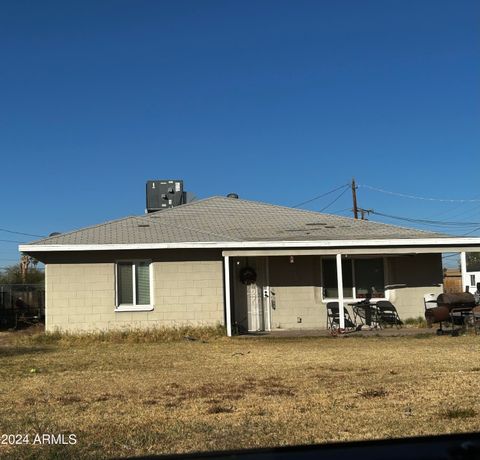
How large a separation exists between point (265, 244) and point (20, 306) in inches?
496

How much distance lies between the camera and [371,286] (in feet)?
56.1

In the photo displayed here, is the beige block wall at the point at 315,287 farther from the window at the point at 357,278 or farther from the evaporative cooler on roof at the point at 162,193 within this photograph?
the evaporative cooler on roof at the point at 162,193

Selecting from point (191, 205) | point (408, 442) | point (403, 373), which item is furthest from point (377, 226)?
point (408, 442)

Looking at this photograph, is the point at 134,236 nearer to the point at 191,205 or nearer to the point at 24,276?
the point at 191,205

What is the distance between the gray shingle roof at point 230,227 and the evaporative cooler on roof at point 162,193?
13.9 ft

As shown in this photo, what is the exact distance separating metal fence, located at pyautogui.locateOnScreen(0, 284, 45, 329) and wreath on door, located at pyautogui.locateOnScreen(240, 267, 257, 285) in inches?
334

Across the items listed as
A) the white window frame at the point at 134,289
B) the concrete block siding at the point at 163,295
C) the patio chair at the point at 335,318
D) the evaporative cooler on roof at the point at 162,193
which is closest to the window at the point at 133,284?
the white window frame at the point at 134,289

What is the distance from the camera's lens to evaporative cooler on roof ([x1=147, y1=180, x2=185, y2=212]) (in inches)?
994

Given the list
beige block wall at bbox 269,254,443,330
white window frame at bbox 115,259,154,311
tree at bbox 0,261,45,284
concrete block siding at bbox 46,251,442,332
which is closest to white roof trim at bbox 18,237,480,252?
concrete block siding at bbox 46,251,442,332

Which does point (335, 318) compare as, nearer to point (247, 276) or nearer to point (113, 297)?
point (247, 276)

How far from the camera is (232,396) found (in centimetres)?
729

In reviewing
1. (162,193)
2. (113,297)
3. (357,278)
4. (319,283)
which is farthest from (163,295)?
(162,193)

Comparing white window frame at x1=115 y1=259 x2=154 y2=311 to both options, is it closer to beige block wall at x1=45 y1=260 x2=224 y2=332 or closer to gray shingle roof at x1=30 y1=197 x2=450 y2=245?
beige block wall at x1=45 y1=260 x2=224 y2=332

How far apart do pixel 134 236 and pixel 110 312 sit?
2157mm
